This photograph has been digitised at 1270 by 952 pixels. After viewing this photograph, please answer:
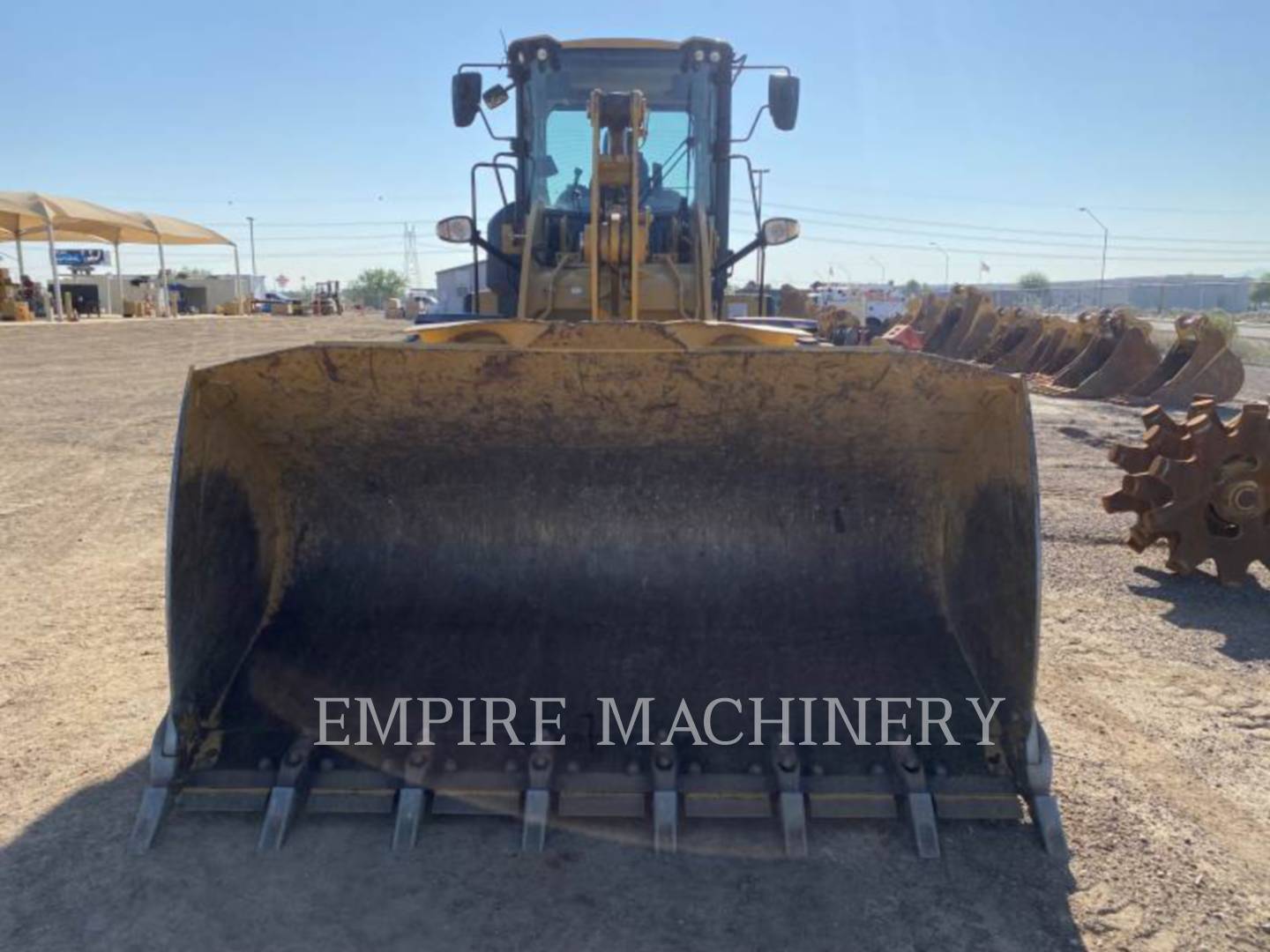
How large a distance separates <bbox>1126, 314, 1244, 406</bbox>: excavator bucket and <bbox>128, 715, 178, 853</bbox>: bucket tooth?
13869 mm

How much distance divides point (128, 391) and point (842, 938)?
1521cm

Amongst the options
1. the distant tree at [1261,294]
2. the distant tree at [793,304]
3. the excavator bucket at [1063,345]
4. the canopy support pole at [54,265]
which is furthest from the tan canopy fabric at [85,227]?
the distant tree at [1261,294]

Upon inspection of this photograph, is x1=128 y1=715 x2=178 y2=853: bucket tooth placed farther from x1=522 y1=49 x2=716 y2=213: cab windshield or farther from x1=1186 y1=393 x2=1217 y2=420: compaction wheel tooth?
x1=1186 y1=393 x2=1217 y2=420: compaction wheel tooth

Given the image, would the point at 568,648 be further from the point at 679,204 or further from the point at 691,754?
the point at 679,204

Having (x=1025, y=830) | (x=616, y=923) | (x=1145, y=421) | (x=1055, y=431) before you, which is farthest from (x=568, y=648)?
(x=1055, y=431)

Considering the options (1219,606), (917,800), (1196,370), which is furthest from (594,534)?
(1196,370)


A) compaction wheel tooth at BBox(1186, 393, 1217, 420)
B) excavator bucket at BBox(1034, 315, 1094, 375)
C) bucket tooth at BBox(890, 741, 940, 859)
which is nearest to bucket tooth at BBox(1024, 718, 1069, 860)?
bucket tooth at BBox(890, 741, 940, 859)

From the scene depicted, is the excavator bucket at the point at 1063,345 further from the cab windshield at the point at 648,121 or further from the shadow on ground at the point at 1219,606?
the cab windshield at the point at 648,121

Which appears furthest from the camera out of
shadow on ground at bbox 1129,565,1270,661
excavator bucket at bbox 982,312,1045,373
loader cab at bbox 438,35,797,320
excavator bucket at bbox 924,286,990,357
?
excavator bucket at bbox 924,286,990,357

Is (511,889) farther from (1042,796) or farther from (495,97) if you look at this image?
(495,97)

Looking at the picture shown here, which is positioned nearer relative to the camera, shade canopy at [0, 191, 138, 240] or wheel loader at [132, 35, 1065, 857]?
wheel loader at [132, 35, 1065, 857]

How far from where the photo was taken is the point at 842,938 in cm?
247

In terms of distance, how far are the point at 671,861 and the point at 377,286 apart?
365 feet

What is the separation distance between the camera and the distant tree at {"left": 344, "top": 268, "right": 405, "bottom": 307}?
10412 cm
